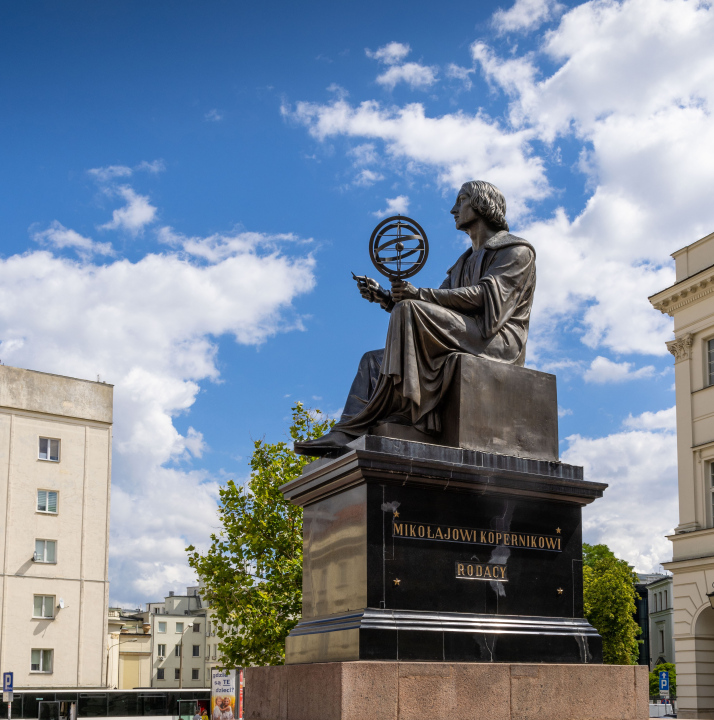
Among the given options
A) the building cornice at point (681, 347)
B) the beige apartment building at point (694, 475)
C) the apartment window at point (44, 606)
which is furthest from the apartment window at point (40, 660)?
the building cornice at point (681, 347)

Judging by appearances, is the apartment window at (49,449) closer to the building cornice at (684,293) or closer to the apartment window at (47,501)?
the apartment window at (47,501)

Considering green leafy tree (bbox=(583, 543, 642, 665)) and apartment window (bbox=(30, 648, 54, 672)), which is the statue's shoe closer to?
apartment window (bbox=(30, 648, 54, 672))

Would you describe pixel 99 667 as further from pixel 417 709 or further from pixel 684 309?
pixel 417 709

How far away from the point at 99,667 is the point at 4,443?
1099cm

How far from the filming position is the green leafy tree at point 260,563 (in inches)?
997

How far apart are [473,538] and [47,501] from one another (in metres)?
40.1

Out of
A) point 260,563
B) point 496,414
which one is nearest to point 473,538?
point 496,414

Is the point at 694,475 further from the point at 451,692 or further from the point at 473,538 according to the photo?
the point at 451,692

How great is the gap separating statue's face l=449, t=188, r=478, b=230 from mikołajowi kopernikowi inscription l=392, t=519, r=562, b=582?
3.06 metres

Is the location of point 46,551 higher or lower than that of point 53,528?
lower

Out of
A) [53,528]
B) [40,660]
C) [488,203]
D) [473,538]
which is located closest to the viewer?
[473,538]

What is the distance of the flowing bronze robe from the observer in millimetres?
7941

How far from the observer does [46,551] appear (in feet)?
145

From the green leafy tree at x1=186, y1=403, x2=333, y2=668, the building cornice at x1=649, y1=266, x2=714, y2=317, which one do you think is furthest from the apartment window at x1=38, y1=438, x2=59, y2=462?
the building cornice at x1=649, y1=266, x2=714, y2=317
